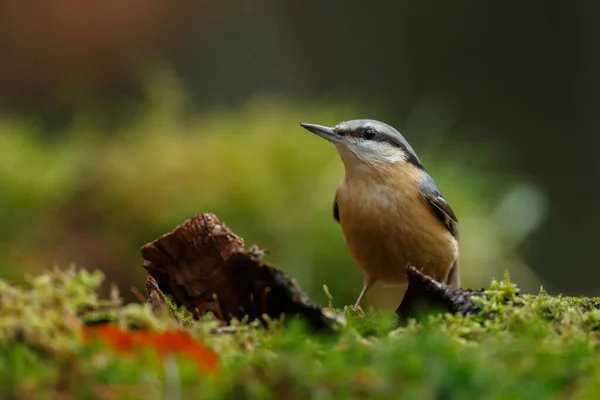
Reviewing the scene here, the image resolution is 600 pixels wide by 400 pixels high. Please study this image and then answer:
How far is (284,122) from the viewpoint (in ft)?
21.8

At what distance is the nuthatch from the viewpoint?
3740 millimetres

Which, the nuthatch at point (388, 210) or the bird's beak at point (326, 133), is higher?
the bird's beak at point (326, 133)

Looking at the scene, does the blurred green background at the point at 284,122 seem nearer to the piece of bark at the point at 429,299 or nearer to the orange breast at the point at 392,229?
the orange breast at the point at 392,229

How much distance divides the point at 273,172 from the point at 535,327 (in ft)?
14.3

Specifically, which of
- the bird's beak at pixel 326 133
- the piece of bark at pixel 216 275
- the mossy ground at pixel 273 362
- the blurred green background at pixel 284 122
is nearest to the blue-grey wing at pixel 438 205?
the bird's beak at pixel 326 133

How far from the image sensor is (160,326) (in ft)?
5.69

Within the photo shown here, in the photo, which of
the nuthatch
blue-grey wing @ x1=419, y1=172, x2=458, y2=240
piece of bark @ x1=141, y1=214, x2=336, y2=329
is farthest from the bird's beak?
piece of bark @ x1=141, y1=214, x2=336, y2=329

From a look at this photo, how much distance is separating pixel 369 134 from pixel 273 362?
8.70ft

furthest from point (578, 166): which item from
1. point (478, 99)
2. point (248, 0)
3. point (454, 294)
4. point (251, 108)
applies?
point (454, 294)

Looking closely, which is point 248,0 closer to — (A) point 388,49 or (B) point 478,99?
(A) point 388,49

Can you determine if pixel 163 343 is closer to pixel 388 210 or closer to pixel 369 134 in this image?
pixel 388 210

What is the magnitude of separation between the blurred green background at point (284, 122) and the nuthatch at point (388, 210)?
1576 millimetres

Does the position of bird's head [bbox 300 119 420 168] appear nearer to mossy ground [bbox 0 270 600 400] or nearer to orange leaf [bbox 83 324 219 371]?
mossy ground [bbox 0 270 600 400]

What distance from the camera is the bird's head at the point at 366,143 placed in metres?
3.98
